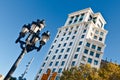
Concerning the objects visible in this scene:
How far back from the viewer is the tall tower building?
2464 inches

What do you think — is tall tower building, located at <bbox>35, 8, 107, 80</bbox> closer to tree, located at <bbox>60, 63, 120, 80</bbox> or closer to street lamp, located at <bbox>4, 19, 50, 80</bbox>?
tree, located at <bbox>60, 63, 120, 80</bbox>

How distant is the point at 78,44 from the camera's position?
6644cm

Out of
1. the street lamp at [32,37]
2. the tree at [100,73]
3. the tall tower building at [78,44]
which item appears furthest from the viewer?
the tall tower building at [78,44]

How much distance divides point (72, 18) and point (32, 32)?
69814 mm

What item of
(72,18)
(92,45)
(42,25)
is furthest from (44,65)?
(42,25)

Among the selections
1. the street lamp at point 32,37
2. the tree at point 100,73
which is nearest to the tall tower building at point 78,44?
the tree at point 100,73

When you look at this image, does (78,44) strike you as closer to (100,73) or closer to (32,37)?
(100,73)

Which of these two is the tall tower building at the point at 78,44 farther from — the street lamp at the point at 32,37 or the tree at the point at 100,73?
the street lamp at the point at 32,37

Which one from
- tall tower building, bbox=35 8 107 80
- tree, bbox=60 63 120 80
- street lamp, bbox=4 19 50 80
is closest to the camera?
street lamp, bbox=4 19 50 80

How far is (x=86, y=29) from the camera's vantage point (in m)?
70.4

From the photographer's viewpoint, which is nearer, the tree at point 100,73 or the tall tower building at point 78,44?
the tree at point 100,73

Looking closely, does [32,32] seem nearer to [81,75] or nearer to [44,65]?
[81,75]

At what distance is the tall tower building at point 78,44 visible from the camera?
205ft

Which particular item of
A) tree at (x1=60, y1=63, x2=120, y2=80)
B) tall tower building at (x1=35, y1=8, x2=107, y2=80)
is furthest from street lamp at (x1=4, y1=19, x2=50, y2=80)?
tall tower building at (x1=35, y1=8, x2=107, y2=80)
